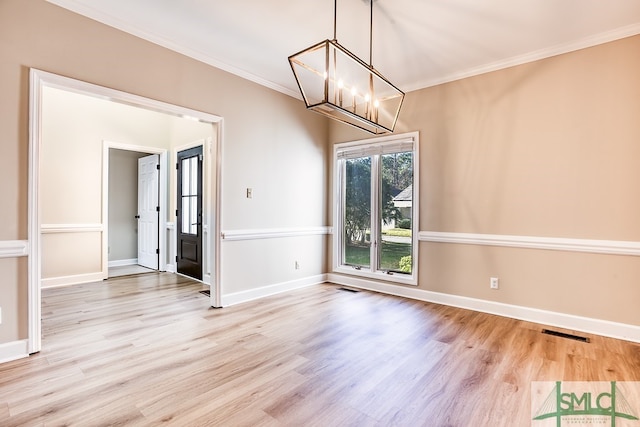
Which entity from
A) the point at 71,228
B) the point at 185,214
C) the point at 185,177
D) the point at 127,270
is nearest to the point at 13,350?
the point at 71,228

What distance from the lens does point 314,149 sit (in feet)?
16.1

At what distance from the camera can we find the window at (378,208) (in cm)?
426

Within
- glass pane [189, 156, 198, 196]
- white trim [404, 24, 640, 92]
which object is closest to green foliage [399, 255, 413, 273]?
white trim [404, 24, 640, 92]

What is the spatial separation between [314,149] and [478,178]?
2357 mm

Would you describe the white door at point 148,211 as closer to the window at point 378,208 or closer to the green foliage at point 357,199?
the window at point 378,208

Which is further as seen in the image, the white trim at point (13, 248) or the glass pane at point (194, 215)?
the glass pane at point (194, 215)

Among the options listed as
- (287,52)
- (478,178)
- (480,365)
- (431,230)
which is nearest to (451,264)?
(431,230)

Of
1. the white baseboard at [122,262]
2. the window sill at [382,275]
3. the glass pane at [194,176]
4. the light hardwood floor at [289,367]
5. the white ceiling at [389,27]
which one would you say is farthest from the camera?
the white baseboard at [122,262]

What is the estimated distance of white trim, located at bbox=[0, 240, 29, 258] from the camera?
2319mm

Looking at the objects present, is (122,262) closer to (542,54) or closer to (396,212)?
(396,212)

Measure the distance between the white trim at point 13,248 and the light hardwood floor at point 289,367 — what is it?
31.0 inches

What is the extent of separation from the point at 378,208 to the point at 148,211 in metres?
4.47

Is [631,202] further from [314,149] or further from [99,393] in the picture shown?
[99,393]

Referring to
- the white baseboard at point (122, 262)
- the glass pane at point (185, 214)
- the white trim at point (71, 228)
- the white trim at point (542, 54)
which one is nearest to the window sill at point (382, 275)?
the white trim at point (542, 54)
